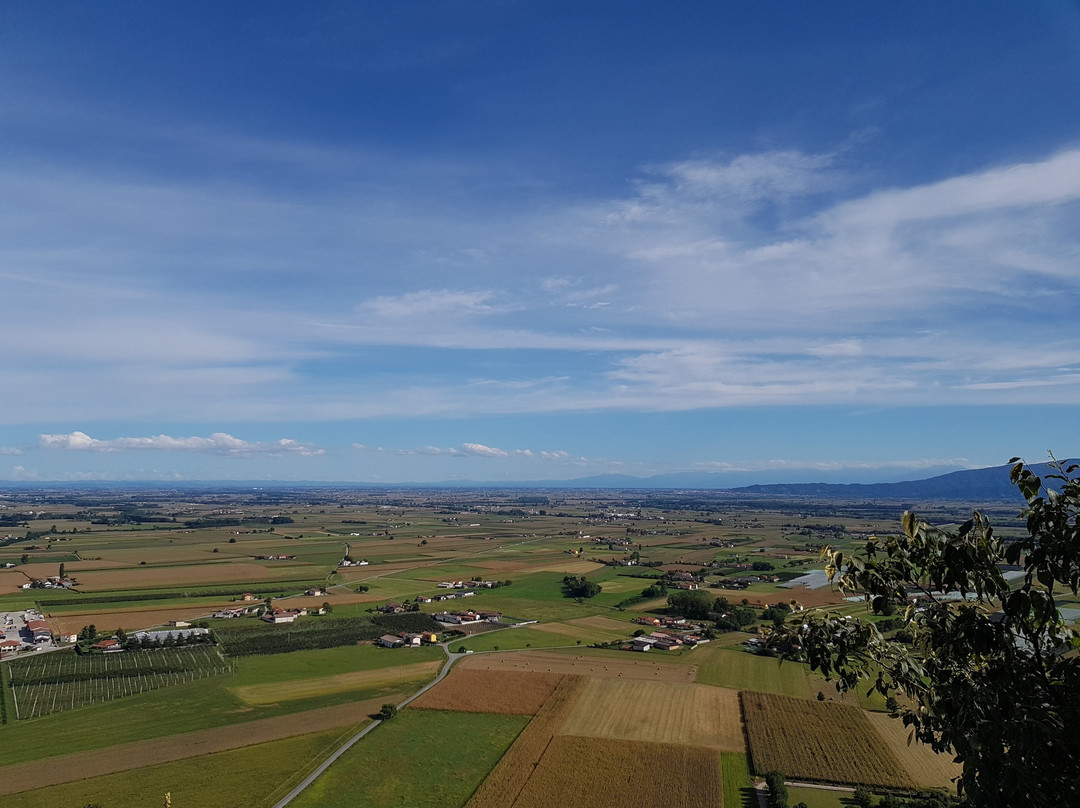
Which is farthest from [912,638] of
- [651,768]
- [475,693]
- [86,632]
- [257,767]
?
[86,632]

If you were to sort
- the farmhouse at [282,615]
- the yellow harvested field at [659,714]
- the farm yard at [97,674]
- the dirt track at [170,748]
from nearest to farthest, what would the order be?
the dirt track at [170,748] < the yellow harvested field at [659,714] < the farm yard at [97,674] < the farmhouse at [282,615]

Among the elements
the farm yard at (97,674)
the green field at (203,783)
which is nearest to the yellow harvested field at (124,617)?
the farm yard at (97,674)

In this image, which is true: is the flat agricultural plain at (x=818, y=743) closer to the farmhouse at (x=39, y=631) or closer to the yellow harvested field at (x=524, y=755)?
the yellow harvested field at (x=524, y=755)

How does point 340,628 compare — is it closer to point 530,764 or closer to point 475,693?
point 475,693

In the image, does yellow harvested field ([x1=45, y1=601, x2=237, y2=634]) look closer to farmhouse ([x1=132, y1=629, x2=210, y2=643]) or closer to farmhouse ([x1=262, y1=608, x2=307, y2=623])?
farmhouse ([x1=132, y1=629, x2=210, y2=643])

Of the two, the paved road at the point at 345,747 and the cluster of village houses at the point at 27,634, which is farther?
the cluster of village houses at the point at 27,634

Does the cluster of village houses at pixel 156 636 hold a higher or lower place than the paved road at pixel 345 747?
lower

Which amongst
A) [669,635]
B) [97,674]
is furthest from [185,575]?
[669,635]
